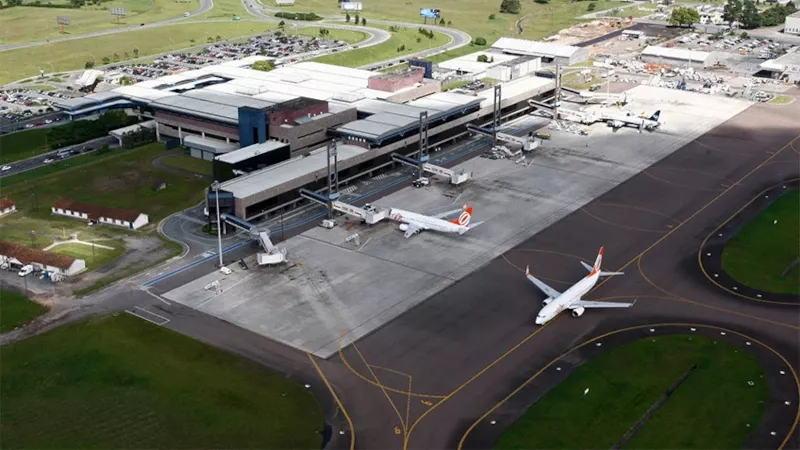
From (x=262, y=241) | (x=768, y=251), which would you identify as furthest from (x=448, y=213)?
(x=768, y=251)

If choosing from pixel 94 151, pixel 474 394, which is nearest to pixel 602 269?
pixel 474 394

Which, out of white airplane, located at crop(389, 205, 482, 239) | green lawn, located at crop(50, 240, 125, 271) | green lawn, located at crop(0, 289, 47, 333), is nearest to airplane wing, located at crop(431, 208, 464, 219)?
white airplane, located at crop(389, 205, 482, 239)

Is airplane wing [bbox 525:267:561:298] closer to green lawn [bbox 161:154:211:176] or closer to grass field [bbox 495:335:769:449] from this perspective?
grass field [bbox 495:335:769:449]

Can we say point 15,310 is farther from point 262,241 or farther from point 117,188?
point 117,188

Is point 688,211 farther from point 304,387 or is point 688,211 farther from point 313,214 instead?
point 304,387

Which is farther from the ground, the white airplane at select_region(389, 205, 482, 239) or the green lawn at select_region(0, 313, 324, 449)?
the white airplane at select_region(389, 205, 482, 239)

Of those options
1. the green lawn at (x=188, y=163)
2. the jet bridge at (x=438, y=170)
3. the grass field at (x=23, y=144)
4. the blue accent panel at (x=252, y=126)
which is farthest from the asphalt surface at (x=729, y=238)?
the grass field at (x=23, y=144)
